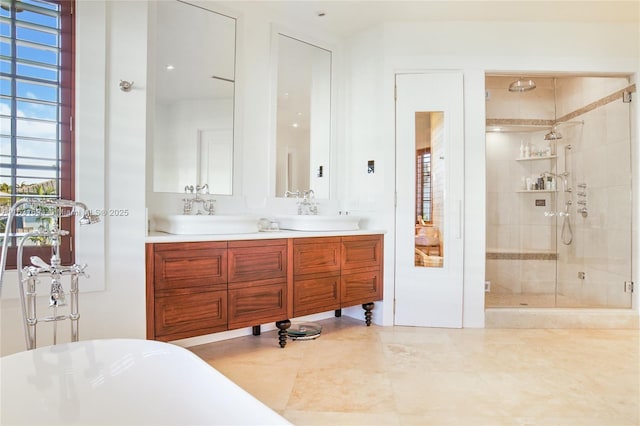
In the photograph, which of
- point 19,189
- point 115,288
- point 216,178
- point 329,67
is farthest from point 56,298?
point 329,67

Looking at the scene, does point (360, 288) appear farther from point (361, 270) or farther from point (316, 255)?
point (316, 255)

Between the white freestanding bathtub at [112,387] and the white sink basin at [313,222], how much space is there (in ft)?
5.02

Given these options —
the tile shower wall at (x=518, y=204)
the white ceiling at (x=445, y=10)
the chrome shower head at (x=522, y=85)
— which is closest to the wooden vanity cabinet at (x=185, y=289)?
the white ceiling at (x=445, y=10)

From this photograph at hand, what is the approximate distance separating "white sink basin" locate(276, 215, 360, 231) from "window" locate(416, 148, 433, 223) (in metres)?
0.64

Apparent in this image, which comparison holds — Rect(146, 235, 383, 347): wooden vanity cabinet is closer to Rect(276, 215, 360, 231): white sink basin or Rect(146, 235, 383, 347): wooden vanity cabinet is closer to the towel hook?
Rect(276, 215, 360, 231): white sink basin

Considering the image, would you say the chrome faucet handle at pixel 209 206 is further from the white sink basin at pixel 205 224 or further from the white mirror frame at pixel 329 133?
the white mirror frame at pixel 329 133

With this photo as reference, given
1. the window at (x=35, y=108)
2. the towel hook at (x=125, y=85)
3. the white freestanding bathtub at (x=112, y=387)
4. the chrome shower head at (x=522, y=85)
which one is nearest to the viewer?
the white freestanding bathtub at (x=112, y=387)

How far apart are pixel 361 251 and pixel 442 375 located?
113 centimetres

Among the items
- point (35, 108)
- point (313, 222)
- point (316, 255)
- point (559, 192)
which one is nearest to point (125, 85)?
point (35, 108)

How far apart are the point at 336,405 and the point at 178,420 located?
82 centimetres

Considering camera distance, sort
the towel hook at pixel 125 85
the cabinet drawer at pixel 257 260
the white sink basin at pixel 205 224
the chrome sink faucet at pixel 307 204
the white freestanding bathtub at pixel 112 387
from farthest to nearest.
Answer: the chrome sink faucet at pixel 307 204 → the cabinet drawer at pixel 257 260 → the white sink basin at pixel 205 224 → the towel hook at pixel 125 85 → the white freestanding bathtub at pixel 112 387

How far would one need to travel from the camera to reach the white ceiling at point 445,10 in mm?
2947

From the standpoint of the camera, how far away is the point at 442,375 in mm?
2248

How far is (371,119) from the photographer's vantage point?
3350 millimetres
